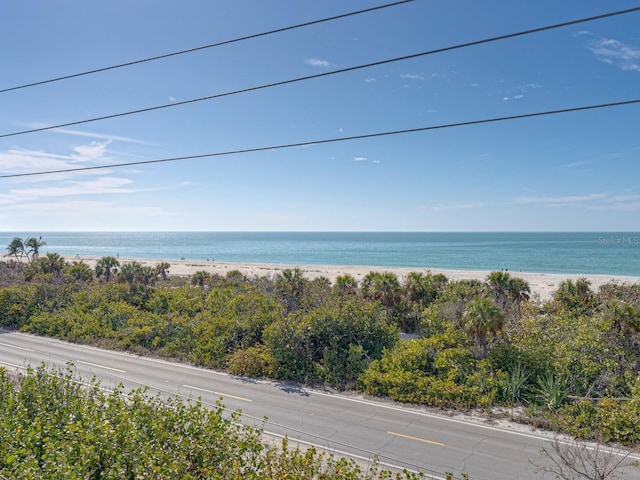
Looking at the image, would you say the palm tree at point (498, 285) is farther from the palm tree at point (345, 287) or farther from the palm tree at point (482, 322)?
the palm tree at point (482, 322)

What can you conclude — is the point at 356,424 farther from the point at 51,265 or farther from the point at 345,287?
the point at 51,265

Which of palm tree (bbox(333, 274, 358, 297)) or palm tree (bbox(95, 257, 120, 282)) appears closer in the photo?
palm tree (bbox(333, 274, 358, 297))

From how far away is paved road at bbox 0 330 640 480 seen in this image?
1430 centimetres

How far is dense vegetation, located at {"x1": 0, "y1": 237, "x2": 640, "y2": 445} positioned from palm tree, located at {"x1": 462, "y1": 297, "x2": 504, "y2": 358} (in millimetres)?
71

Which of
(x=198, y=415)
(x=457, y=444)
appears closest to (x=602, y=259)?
(x=457, y=444)

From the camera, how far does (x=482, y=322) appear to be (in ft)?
72.1

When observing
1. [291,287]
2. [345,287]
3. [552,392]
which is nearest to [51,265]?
[291,287]

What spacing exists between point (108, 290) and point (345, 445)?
32322mm

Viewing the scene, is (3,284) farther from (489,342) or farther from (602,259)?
(602,259)

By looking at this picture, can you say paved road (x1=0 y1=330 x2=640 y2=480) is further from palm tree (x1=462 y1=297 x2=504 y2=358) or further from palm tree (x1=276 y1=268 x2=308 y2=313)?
palm tree (x1=276 y1=268 x2=308 y2=313)

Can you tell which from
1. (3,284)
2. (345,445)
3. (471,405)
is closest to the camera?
(345,445)

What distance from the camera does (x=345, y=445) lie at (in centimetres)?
1545

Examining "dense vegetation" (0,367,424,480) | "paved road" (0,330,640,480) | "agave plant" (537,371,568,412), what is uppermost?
"dense vegetation" (0,367,424,480)

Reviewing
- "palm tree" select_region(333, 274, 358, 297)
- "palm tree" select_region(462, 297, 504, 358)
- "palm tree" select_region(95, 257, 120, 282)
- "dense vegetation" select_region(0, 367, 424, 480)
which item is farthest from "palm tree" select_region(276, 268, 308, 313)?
"palm tree" select_region(95, 257, 120, 282)
